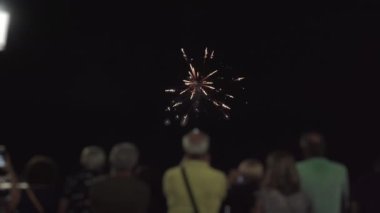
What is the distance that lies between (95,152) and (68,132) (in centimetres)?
811

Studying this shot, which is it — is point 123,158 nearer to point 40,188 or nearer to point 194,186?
point 194,186

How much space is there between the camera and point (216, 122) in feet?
49.8

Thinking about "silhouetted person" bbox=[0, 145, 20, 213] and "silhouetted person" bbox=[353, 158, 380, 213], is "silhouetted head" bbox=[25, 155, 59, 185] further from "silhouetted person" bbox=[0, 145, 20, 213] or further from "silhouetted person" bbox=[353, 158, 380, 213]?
"silhouetted person" bbox=[353, 158, 380, 213]

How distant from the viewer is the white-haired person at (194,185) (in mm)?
4199

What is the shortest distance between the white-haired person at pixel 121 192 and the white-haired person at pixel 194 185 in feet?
0.88

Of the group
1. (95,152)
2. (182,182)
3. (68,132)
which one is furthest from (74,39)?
(182,182)

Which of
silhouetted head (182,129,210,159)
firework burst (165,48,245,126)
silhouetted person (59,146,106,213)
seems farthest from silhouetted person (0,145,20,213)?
firework burst (165,48,245,126)

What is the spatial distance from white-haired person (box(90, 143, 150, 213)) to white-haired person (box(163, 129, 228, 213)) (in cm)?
27

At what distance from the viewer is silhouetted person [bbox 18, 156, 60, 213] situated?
16.4ft

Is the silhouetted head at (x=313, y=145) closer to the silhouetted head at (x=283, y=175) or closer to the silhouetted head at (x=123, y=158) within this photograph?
the silhouetted head at (x=283, y=175)

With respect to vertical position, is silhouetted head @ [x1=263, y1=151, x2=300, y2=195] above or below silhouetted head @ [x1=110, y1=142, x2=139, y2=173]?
below

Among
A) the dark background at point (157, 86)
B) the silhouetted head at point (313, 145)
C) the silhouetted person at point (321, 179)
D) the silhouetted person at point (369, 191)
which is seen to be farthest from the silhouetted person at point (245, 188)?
the dark background at point (157, 86)

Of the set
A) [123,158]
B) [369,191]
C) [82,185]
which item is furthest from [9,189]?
[369,191]

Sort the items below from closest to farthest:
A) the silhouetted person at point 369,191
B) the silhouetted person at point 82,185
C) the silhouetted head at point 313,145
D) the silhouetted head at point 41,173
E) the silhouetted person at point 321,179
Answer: the silhouetted person at point 321,179 → the silhouetted head at point 313,145 → the silhouetted person at point 82,185 → the silhouetted head at point 41,173 → the silhouetted person at point 369,191
